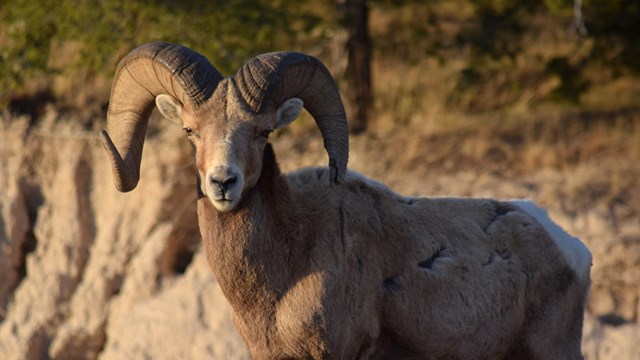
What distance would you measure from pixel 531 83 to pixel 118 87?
33.3ft

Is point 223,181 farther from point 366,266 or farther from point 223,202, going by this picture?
point 366,266

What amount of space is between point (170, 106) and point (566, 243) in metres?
3.30

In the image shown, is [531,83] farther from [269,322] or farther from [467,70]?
[269,322]

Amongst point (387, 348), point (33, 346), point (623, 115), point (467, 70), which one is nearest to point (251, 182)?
point (387, 348)

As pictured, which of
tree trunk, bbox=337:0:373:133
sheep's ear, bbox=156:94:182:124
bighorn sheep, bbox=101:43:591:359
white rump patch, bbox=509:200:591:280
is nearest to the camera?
bighorn sheep, bbox=101:43:591:359

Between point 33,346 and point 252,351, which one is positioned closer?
point 252,351

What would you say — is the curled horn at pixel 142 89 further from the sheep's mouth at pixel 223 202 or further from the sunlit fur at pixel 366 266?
the sheep's mouth at pixel 223 202

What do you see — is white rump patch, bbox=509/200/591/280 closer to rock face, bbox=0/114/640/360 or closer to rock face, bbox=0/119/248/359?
rock face, bbox=0/114/640/360

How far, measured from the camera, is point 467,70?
14477 millimetres

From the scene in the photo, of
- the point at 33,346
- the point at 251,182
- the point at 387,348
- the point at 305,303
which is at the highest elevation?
the point at 251,182

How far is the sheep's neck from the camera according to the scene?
22.1 feet

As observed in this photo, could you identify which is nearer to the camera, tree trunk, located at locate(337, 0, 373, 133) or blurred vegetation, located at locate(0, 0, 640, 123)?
blurred vegetation, located at locate(0, 0, 640, 123)

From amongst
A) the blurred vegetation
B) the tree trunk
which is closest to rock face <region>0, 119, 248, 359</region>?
the blurred vegetation

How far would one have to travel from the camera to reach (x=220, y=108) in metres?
6.57
